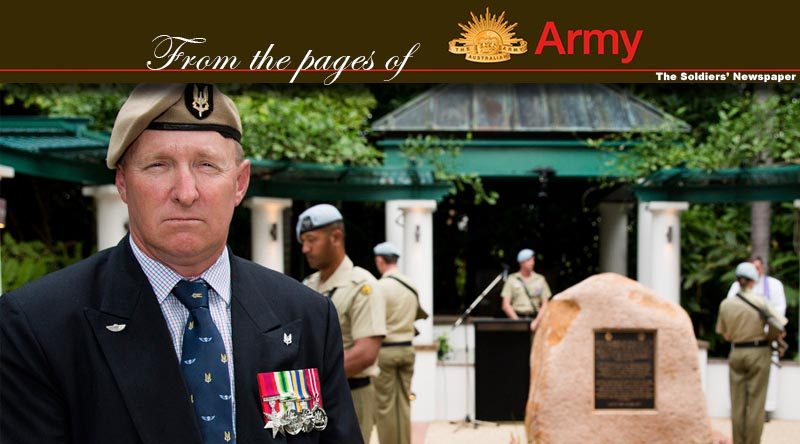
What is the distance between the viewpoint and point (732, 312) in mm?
9430

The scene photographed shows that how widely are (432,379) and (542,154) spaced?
11.1 feet

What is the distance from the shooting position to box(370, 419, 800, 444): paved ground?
10.4m

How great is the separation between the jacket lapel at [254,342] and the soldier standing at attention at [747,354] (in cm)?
797

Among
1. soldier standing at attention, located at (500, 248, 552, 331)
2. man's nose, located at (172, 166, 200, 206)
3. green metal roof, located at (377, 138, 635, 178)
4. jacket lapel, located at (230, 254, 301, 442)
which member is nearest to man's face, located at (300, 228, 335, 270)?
jacket lapel, located at (230, 254, 301, 442)

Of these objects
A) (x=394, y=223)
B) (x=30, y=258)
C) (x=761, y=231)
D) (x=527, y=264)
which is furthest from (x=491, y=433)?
(x=761, y=231)

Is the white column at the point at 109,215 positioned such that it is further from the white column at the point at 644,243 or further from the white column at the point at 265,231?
the white column at the point at 644,243

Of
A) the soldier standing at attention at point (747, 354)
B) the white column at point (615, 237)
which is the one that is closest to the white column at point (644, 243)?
the white column at point (615, 237)

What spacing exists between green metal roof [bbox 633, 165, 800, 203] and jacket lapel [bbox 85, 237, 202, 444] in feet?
33.4

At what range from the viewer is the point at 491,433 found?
10906 millimetres

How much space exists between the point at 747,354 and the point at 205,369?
27.8 feet

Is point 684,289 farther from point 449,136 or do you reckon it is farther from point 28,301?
point 28,301

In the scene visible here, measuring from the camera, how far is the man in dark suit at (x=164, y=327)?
1.79 metres

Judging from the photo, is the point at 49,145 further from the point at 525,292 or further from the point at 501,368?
the point at 525,292

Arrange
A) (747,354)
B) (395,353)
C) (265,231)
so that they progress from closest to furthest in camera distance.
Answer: (395,353) < (747,354) < (265,231)
